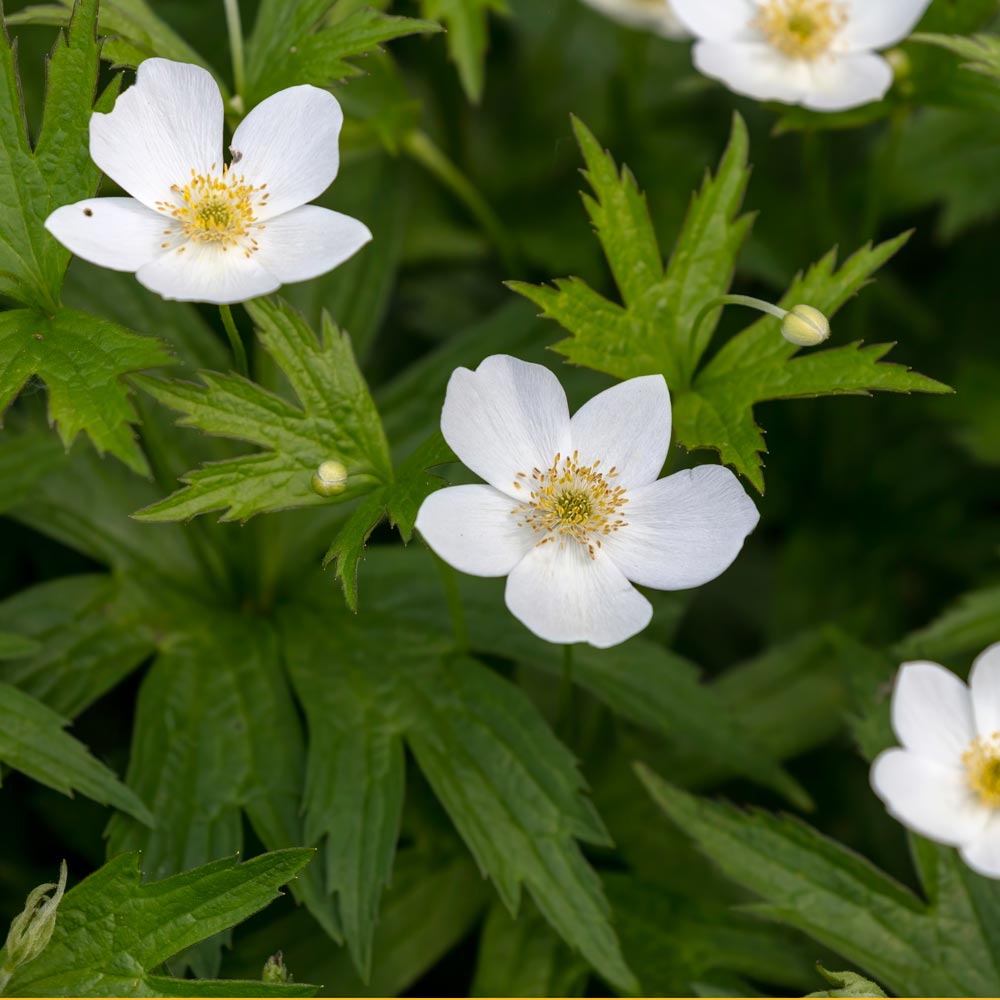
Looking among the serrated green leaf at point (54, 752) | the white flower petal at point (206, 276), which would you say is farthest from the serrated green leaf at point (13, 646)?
the white flower petal at point (206, 276)

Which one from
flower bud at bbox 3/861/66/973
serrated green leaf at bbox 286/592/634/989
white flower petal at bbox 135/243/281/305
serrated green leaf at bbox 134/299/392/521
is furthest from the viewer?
serrated green leaf at bbox 286/592/634/989

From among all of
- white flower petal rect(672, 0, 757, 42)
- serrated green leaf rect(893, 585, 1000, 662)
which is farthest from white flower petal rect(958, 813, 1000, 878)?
white flower petal rect(672, 0, 757, 42)

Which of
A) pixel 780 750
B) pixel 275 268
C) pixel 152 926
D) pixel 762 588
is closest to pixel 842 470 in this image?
pixel 762 588

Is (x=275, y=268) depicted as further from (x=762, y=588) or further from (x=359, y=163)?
(x=762, y=588)

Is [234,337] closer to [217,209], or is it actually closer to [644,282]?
[217,209]

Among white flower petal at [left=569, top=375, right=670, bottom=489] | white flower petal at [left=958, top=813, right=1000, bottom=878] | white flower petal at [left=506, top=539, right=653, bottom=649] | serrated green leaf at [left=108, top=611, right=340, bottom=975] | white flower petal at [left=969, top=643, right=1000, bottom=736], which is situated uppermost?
white flower petal at [left=569, top=375, right=670, bottom=489]

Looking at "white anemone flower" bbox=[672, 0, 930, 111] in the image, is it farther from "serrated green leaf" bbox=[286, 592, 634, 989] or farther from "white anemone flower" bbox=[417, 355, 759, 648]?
"serrated green leaf" bbox=[286, 592, 634, 989]

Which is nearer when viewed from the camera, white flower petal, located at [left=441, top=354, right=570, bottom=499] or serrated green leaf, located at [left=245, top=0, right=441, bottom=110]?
white flower petal, located at [left=441, top=354, right=570, bottom=499]

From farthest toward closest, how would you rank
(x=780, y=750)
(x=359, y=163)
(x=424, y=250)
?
1. (x=424, y=250)
2. (x=359, y=163)
3. (x=780, y=750)
